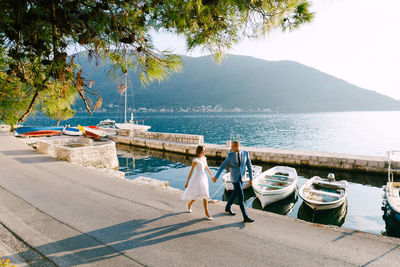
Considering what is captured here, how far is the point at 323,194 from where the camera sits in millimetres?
10703

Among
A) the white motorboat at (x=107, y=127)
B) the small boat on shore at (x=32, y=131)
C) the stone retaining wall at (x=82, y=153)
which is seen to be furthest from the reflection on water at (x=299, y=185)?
the small boat on shore at (x=32, y=131)

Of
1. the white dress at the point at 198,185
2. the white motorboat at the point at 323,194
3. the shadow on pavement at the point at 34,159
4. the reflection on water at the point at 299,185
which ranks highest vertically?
the white dress at the point at 198,185

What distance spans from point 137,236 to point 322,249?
368 cm

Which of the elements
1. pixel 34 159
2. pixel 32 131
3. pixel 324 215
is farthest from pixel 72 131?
pixel 324 215

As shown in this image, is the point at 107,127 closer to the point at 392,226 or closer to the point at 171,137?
the point at 171,137

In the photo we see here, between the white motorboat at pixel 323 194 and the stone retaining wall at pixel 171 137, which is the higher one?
the stone retaining wall at pixel 171 137

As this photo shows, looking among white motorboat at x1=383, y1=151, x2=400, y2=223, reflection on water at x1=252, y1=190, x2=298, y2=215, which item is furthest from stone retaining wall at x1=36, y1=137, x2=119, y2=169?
white motorboat at x1=383, y1=151, x2=400, y2=223

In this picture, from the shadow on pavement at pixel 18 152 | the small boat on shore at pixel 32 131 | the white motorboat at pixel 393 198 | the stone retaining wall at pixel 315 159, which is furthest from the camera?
the small boat on shore at pixel 32 131

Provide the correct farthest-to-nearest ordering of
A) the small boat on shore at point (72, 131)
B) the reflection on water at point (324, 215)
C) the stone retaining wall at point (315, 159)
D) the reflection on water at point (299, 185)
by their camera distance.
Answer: the small boat on shore at point (72, 131) → the stone retaining wall at point (315, 159) → the reflection on water at point (299, 185) → the reflection on water at point (324, 215)

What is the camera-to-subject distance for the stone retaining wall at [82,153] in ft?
39.8

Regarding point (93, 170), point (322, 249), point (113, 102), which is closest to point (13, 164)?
point (93, 170)

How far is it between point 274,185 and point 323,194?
7.72 feet

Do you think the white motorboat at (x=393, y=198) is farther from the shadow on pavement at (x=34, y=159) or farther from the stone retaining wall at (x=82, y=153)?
the shadow on pavement at (x=34, y=159)

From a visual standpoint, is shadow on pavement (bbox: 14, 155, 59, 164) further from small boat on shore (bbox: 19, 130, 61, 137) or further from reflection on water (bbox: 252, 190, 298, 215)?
small boat on shore (bbox: 19, 130, 61, 137)
